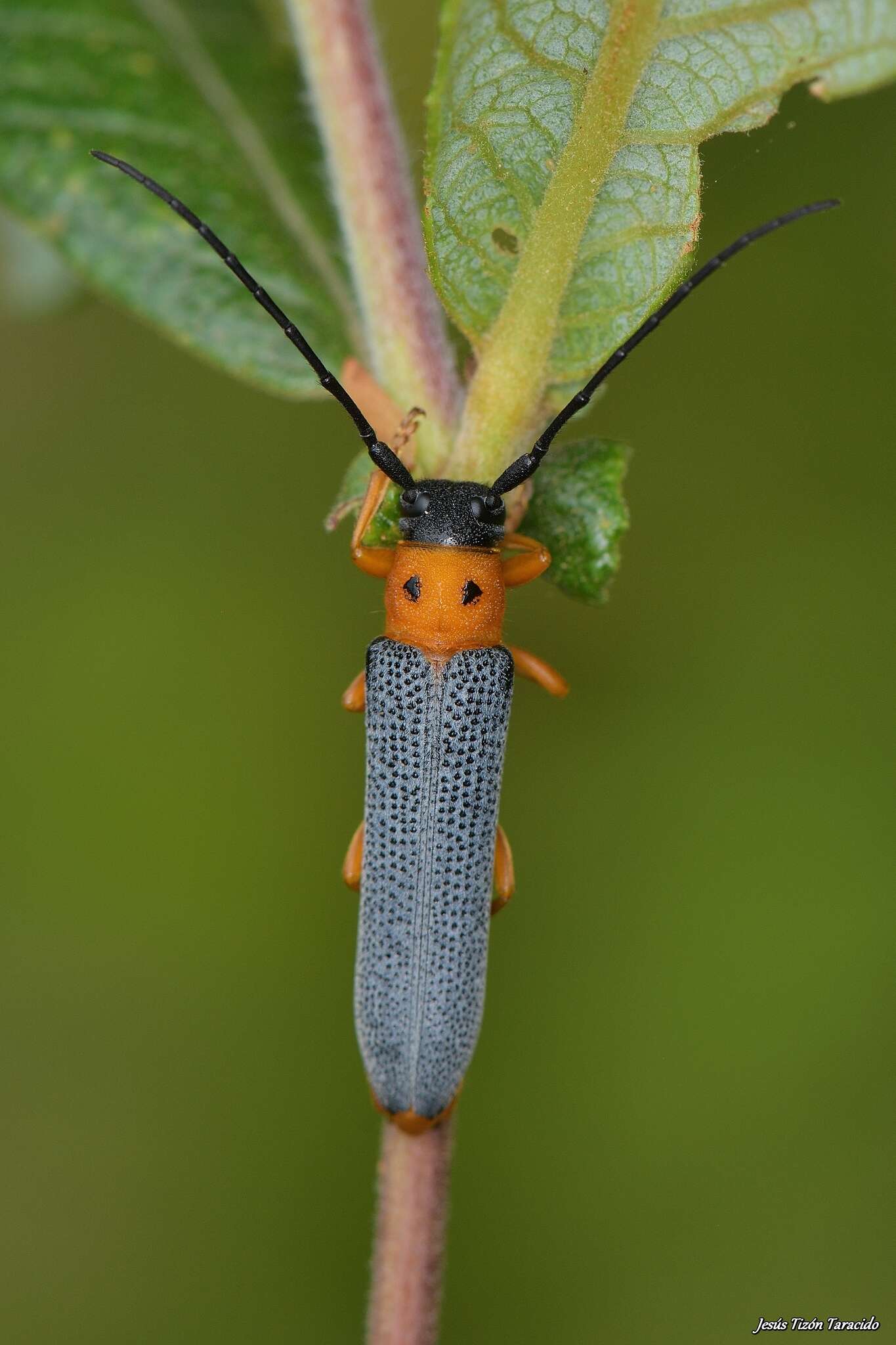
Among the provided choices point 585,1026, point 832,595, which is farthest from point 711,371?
point 585,1026

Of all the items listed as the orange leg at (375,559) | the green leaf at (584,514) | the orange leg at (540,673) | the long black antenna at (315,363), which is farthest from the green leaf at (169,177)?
the orange leg at (540,673)

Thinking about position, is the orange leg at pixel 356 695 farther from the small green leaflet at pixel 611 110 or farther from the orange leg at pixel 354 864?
the small green leaflet at pixel 611 110

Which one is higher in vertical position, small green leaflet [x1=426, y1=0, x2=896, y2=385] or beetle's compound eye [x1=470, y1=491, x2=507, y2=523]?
small green leaflet [x1=426, y1=0, x2=896, y2=385]

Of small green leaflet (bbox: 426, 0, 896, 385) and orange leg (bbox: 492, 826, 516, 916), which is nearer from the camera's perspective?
small green leaflet (bbox: 426, 0, 896, 385)

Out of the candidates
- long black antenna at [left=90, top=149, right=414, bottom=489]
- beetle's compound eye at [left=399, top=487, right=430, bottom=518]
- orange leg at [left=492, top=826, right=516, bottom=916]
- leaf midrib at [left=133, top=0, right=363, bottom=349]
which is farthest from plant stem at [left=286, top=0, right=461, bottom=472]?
orange leg at [left=492, top=826, right=516, bottom=916]

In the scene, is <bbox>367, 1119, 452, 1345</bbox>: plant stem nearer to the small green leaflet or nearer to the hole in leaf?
the small green leaflet

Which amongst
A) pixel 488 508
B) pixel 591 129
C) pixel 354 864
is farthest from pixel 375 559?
pixel 591 129

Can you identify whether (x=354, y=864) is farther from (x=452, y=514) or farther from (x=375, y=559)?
(x=452, y=514)
